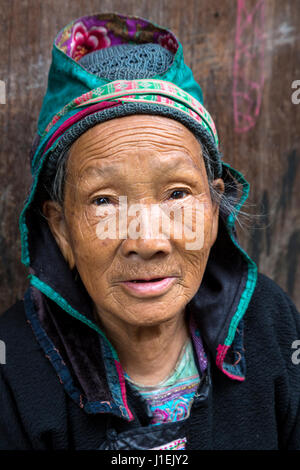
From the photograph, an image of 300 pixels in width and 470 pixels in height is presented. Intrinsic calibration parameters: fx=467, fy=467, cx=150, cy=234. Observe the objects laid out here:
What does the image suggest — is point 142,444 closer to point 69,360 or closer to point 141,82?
point 69,360

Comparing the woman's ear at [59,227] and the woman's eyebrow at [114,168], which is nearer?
the woman's eyebrow at [114,168]

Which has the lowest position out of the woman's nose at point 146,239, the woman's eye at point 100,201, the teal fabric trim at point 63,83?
the woman's nose at point 146,239

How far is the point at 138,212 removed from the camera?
4.70 ft

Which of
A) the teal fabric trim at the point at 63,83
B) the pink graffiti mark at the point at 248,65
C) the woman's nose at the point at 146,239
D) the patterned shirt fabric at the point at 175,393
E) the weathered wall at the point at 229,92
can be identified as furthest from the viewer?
the pink graffiti mark at the point at 248,65

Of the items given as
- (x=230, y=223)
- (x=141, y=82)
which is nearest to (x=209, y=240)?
(x=230, y=223)

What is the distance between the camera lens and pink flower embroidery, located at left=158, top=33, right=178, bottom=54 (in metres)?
1.66

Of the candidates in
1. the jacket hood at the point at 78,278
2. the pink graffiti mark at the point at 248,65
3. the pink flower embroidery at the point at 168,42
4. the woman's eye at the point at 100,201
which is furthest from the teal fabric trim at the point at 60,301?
the pink graffiti mark at the point at 248,65

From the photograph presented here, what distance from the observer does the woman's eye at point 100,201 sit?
1485mm

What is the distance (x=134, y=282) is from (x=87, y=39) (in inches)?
37.1

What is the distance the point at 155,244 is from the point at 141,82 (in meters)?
0.52

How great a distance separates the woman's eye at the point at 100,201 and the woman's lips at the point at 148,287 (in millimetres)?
261

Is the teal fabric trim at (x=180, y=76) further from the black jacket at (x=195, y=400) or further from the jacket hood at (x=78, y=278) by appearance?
the black jacket at (x=195, y=400)

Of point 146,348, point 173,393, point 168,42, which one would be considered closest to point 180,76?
point 168,42

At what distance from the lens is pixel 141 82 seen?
4.82 ft
